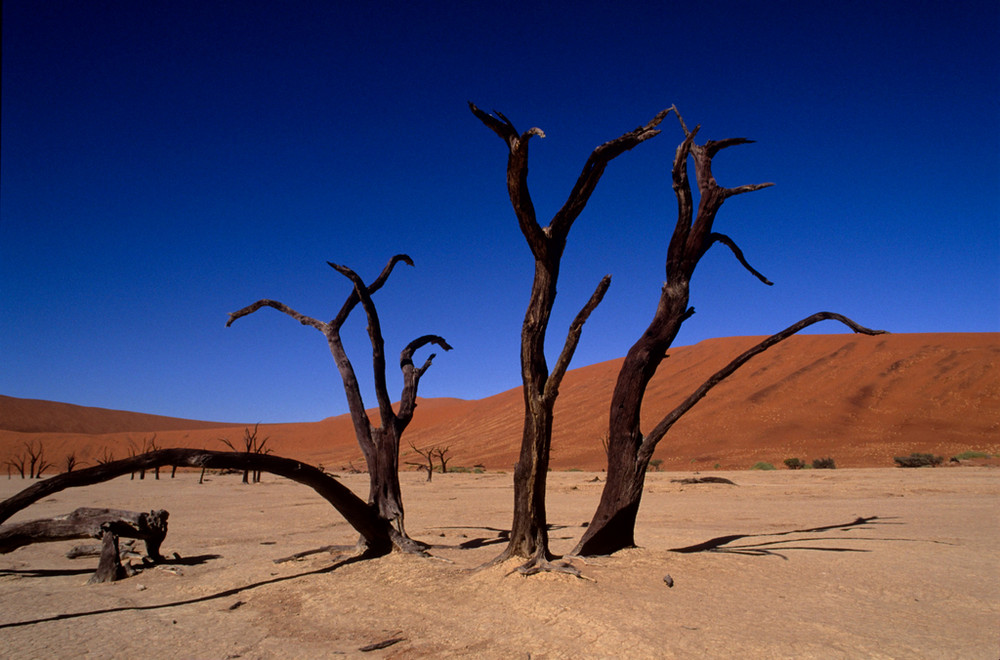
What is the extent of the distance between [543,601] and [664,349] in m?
3.15

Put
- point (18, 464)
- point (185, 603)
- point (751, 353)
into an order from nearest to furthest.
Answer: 1. point (185, 603)
2. point (751, 353)
3. point (18, 464)

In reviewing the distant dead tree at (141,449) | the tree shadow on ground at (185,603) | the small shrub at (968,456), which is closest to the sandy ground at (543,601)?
the tree shadow on ground at (185,603)

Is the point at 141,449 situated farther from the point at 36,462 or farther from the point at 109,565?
the point at 109,565

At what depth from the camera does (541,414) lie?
5570mm

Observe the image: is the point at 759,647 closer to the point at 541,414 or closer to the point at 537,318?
the point at 541,414

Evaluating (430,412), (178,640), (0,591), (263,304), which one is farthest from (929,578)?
(430,412)

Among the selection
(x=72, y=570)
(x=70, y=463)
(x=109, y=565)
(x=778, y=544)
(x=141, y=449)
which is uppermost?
(x=141, y=449)

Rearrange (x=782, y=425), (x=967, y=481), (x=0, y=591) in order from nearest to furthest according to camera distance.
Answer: (x=0, y=591) < (x=967, y=481) < (x=782, y=425)

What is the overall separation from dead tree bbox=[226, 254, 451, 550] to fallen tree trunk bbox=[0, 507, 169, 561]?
247 cm

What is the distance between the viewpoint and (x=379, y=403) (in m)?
7.19

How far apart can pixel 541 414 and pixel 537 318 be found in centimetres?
89

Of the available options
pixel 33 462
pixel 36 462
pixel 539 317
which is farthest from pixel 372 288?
pixel 36 462

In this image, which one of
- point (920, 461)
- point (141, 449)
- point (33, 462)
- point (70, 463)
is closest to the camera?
point (920, 461)

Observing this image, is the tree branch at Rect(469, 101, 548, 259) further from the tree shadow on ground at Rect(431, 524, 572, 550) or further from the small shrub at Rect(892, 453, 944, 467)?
the small shrub at Rect(892, 453, 944, 467)
